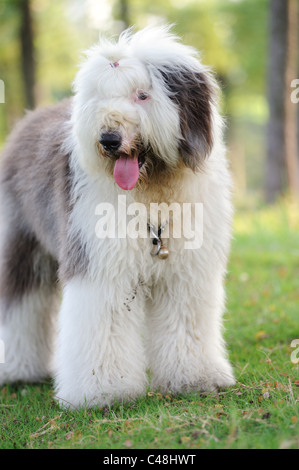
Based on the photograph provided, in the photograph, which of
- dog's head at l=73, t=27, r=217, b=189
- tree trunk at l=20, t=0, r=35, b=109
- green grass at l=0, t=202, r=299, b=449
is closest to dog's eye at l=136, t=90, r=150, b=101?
dog's head at l=73, t=27, r=217, b=189

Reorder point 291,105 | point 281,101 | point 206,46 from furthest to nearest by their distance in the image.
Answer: point 206,46
point 291,105
point 281,101

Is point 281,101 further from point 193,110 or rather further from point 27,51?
point 193,110

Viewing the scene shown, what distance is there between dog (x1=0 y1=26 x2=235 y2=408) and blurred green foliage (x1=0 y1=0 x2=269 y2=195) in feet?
32.1

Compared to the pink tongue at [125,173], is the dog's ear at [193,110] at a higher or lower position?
higher

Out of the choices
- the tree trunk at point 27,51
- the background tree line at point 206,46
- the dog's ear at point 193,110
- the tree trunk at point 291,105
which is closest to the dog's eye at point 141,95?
the dog's ear at point 193,110

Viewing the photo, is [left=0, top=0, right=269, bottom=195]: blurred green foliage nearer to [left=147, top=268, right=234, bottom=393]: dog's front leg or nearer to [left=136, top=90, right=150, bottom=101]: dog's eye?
[left=147, top=268, right=234, bottom=393]: dog's front leg

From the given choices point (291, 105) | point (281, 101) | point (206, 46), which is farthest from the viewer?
point (206, 46)

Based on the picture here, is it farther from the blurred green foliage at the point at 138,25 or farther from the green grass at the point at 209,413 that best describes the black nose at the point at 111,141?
the blurred green foliage at the point at 138,25

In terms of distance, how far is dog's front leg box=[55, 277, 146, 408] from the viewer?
3.35 m

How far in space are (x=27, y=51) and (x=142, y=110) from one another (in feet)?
35.3

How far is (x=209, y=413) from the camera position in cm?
298

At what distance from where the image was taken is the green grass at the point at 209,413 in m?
2.71

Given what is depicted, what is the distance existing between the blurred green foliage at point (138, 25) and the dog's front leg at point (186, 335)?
9977 millimetres

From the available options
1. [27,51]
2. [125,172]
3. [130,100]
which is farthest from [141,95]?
[27,51]
